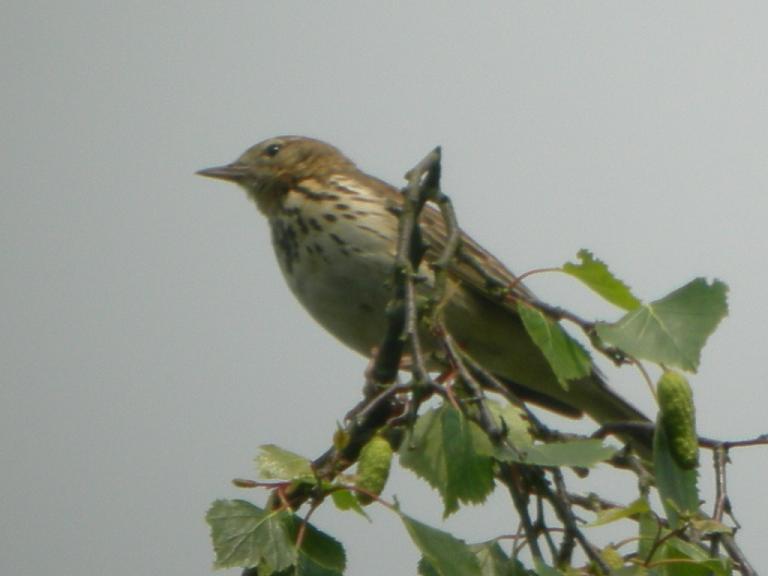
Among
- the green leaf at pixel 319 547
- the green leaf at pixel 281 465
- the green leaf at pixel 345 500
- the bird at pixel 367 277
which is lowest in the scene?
the green leaf at pixel 319 547

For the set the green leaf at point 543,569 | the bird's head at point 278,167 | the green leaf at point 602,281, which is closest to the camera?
the green leaf at point 543,569

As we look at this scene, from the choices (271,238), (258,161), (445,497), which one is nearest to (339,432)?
(445,497)

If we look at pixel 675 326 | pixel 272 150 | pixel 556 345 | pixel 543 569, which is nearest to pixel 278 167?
pixel 272 150

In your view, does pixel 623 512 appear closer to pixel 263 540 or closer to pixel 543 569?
pixel 543 569

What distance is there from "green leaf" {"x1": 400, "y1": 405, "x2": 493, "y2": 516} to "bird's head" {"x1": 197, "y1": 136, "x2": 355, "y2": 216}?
16.3 feet

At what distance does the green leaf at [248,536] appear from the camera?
299cm

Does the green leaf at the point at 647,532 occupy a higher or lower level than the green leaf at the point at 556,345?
lower

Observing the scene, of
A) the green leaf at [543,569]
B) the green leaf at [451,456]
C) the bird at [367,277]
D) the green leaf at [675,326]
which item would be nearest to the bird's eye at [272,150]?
the bird at [367,277]

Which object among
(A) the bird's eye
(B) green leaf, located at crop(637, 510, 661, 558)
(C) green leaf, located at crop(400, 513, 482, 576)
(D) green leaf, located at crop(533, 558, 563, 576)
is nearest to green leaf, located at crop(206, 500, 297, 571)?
(C) green leaf, located at crop(400, 513, 482, 576)

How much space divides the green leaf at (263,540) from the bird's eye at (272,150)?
5726mm

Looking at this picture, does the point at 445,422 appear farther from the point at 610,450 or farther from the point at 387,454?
the point at 610,450

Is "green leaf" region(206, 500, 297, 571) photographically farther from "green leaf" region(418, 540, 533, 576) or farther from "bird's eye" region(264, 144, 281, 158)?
"bird's eye" region(264, 144, 281, 158)

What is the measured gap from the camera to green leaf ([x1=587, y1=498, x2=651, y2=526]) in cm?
298

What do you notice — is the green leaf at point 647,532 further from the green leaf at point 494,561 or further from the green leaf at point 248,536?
the green leaf at point 248,536
